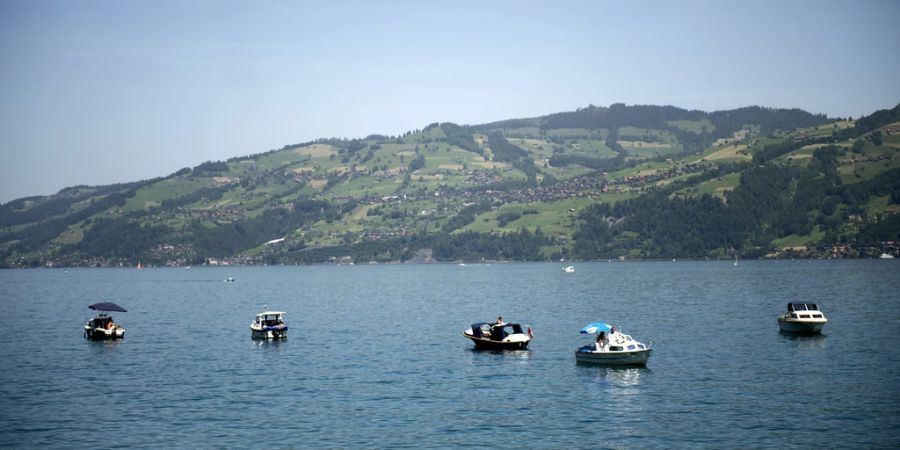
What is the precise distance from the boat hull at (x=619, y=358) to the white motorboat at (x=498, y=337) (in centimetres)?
1164

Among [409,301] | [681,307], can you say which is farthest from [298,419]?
[409,301]

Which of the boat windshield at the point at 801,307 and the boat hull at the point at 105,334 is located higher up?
the boat windshield at the point at 801,307

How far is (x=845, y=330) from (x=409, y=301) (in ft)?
268

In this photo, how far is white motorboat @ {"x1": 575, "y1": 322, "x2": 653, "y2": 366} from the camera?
72.0 metres

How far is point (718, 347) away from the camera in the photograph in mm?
83312

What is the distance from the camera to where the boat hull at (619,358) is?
236 feet

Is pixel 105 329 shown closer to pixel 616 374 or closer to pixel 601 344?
pixel 601 344

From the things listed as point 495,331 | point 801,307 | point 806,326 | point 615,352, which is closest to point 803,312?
point 806,326

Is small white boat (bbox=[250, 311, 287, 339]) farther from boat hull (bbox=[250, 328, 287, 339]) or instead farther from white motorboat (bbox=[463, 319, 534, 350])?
white motorboat (bbox=[463, 319, 534, 350])

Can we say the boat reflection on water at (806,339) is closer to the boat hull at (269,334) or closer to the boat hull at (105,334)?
the boat hull at (269,334)

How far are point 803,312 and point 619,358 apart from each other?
29.8m

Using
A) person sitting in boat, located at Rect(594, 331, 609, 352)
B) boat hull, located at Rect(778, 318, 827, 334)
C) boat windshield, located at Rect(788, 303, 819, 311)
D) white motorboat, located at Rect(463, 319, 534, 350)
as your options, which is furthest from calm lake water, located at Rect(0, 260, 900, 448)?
boat windshield, located at Rect(788, 303, 819, 311)

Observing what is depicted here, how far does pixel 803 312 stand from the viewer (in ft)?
301

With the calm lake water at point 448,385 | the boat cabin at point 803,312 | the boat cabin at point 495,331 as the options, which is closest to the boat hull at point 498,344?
the boat cabin at point 495,331
